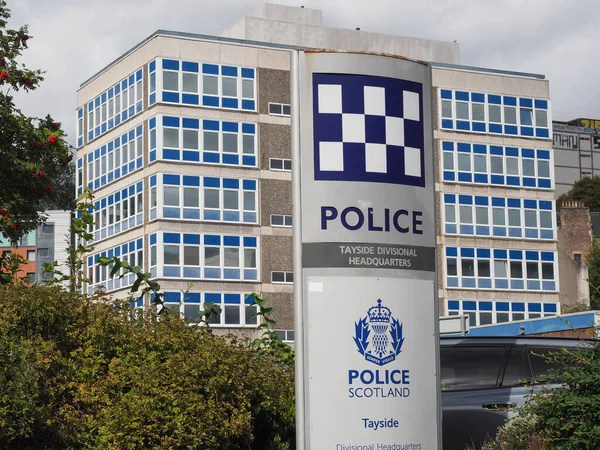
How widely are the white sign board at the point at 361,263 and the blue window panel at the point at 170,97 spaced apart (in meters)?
53.5

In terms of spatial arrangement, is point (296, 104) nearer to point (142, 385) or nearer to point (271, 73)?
point (142, 385)

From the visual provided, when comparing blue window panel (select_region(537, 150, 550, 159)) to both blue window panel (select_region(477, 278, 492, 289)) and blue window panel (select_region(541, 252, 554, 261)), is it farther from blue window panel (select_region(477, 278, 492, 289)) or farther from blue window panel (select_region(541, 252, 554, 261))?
blue window panel (select_region(477, 278, 492, 289))

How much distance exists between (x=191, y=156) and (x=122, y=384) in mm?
52149

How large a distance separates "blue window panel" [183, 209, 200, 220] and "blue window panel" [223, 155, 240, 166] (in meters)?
3.42

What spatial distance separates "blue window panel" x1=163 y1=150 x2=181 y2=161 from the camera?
62.6 metres

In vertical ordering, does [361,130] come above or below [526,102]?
below

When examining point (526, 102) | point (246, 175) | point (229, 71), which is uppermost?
point (526, 102)

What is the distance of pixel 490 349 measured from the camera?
1268 centimetres

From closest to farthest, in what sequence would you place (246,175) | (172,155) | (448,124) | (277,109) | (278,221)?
(172,155), (246,175), (278,221), (277,109), (448,124)

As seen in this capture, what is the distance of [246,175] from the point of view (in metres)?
64.7

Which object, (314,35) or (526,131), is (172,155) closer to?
(314,35)

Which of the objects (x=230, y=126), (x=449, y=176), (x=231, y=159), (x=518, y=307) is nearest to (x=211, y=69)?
(x=230, y=126)

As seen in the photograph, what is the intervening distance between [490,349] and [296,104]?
4109 mm

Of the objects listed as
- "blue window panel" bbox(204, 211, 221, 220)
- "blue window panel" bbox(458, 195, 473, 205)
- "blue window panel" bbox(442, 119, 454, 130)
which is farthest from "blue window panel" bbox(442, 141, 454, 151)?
"blue window panel" bbox(204, 211, 221, 220)
